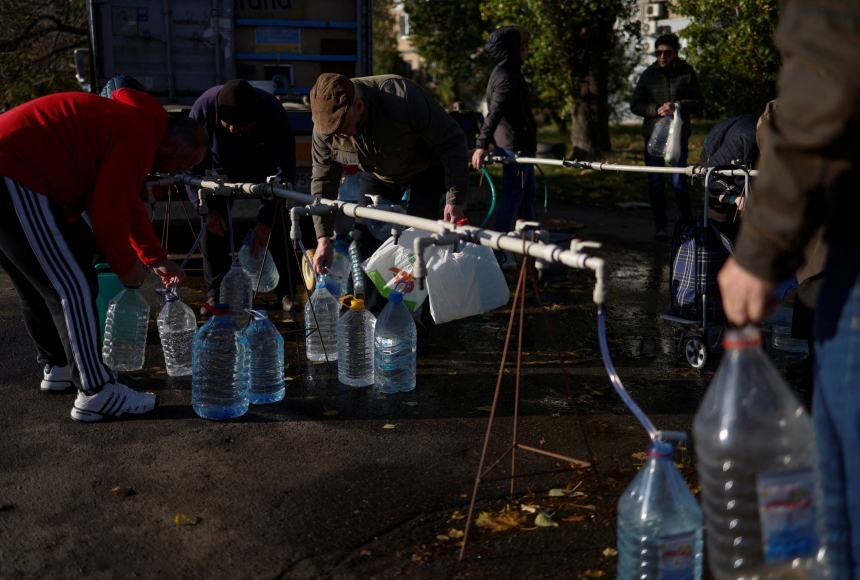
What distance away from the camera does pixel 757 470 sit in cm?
246

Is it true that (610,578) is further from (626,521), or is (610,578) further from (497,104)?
(497,104)

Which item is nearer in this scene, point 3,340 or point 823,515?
point 823,515

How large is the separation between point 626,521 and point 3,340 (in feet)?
17.5

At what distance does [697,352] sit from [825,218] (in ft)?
12.3

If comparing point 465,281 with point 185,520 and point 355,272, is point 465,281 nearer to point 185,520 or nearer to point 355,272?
point 185,520

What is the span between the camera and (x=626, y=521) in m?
3.03

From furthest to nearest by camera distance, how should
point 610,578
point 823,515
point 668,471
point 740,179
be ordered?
1. point 740,179
2. point 610,578
3. point 668,471
4. point 823,515

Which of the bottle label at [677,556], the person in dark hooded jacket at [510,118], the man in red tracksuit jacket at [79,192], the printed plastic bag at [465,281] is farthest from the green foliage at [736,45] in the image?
the bottle label at [677,556]

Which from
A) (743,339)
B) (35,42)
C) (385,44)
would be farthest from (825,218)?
(385,44)

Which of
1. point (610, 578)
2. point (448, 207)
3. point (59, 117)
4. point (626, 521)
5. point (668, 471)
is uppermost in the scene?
point (59, 117)

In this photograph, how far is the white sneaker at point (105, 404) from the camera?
4.95 m

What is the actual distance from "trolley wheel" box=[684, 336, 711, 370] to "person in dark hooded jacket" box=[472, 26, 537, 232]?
10.4 ft

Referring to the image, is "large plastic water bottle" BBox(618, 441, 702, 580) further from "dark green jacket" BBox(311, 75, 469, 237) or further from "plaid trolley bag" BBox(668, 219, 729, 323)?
"dark green jacket" BBox(311, 75, 469, 237)

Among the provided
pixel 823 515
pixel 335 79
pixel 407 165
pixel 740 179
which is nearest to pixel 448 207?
pixel 407 165
